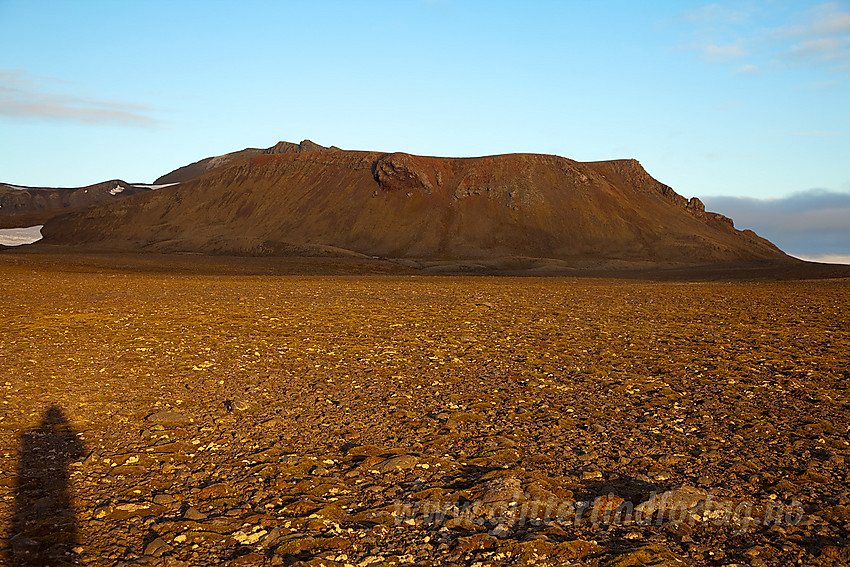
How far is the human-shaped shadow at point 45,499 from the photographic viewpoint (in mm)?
4817

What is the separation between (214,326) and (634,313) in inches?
570

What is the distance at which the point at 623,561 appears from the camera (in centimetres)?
468

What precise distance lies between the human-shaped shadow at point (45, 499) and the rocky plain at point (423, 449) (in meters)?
0.02

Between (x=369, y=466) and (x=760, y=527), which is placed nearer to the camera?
(x=760, y=527)

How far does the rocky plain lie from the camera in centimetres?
504

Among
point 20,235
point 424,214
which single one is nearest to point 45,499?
point 424,214

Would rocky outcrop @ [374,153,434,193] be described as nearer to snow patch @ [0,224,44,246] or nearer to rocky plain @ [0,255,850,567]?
snow patch @ [0,224,44,246]

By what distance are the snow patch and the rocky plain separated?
14918 cm

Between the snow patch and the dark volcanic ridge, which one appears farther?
the snow patch

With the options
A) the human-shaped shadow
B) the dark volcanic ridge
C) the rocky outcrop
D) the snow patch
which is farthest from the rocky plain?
the snow patch

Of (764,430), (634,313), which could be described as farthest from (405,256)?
(764,430)

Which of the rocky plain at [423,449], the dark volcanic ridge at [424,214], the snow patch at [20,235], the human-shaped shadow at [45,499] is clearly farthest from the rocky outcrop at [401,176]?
the human-shaped shadow at [45,499]

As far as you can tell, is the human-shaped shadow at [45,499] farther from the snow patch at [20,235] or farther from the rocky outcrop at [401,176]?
the snow patch at [20,235]

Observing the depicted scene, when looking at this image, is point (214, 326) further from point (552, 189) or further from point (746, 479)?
point (552, 189)
